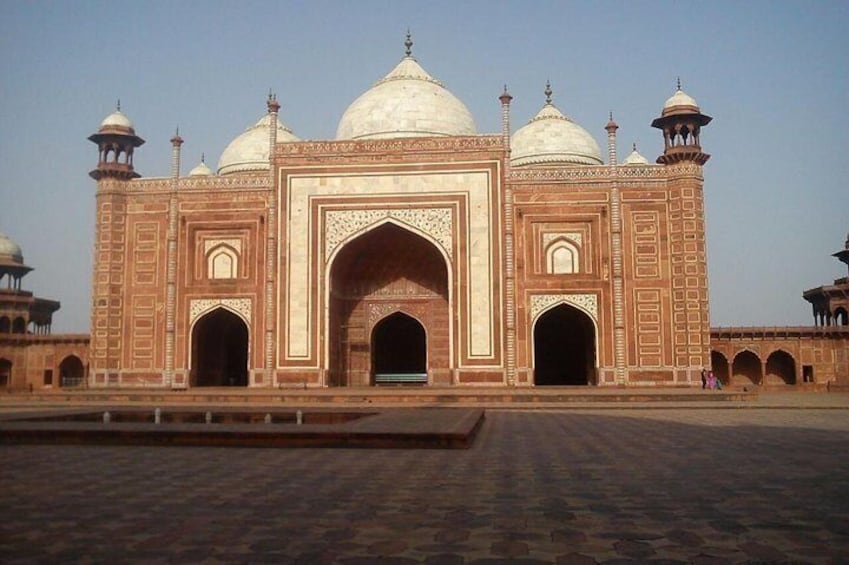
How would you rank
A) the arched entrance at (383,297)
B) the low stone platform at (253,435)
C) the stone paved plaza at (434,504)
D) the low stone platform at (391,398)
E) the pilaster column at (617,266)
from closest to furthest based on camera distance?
the stone paved plaza at (434,504)
the low stone platform at (253,435)
the low stone platform at (391,398)
the pilaster column at (617,266)
the arched entrance at (383,297)

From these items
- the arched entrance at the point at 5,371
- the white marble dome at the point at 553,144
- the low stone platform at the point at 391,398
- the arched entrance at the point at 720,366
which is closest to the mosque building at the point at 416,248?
the low stone platform at the point at 391,398

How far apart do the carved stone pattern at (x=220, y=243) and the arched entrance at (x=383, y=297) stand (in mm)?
2141

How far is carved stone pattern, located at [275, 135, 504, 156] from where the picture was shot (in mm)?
17281

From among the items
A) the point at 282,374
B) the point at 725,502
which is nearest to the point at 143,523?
the point at 725,502

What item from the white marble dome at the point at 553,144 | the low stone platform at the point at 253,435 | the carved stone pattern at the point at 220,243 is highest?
the white marble dome at the point at 553,144

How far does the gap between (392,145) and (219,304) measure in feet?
16.4

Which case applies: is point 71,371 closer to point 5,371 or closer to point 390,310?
point 5,371

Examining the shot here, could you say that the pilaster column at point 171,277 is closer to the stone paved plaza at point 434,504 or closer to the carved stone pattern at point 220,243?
the carved stone pattern at point 220,243

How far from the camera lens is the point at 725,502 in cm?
350

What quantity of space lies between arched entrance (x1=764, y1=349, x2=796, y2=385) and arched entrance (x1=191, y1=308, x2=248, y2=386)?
520 inches

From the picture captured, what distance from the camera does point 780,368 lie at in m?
21.1

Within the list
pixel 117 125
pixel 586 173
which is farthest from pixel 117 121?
pixel 586 173

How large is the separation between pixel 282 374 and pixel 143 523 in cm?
1397

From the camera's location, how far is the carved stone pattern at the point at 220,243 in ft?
57.7
